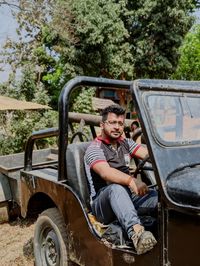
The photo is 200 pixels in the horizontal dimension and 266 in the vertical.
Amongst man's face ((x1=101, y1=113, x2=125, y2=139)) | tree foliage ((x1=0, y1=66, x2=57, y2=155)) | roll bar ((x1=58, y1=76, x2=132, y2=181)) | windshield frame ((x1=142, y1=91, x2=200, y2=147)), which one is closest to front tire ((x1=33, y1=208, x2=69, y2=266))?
roll bar ((x1=58, y1=76, x2=132, y2=181))

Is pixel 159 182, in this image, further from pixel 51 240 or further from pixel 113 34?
pixel 113 34

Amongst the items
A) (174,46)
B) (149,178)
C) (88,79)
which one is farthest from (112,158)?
(174,46)

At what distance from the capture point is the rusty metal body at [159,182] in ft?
6.98

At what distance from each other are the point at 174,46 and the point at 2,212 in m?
16.9

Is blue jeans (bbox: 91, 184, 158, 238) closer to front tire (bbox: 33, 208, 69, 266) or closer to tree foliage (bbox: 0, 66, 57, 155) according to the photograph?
front tire (bbox: 33, 208, 69, 266)

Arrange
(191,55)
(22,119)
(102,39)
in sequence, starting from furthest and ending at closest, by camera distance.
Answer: (191,55) → (102,39) → (22,119)

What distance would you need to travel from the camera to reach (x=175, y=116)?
8.73 feet

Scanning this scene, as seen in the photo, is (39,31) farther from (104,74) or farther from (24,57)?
(104,74)

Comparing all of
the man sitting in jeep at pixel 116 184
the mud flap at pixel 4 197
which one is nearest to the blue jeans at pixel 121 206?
the man sitting in jeep at pixel 116 184

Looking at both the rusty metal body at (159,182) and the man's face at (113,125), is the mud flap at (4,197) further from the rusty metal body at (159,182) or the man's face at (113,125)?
the man's face at (113,125)

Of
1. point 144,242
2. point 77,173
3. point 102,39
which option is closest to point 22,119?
point 102,39

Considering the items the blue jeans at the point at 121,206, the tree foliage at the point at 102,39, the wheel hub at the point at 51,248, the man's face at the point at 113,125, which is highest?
the tree foliage at the point at 102,39

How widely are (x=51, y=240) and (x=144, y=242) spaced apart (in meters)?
1.47

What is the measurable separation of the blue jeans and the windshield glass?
20.7 inches
